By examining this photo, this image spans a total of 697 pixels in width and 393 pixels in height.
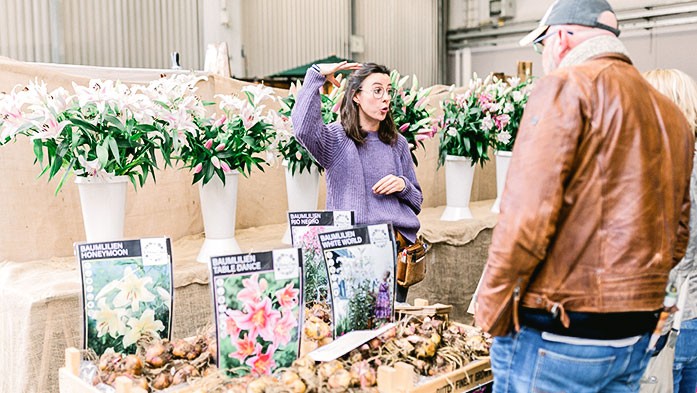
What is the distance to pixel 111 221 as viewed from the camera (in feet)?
6.57

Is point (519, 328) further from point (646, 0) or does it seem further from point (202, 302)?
point (646, 0)

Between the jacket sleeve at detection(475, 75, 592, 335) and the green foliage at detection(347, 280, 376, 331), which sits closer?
the jacket sleeve at detection(475, 75, 592, 335)

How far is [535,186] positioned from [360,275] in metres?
0.57

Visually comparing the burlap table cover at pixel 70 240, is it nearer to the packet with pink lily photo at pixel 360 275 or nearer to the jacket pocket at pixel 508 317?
the packet with pink lily photo at pixel 360 275

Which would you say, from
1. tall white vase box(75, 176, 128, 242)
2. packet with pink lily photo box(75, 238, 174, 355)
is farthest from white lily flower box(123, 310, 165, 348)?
tall white vase box(75, 176, 128, 242)

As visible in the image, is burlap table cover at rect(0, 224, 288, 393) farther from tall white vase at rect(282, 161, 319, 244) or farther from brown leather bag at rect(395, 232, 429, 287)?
brown leather bag at rect(395, 232, 429, 287)

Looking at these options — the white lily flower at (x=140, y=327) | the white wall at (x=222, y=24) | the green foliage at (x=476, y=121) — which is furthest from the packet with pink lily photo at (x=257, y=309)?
the white wall at (x=222, y=24)

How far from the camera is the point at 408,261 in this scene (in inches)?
90.9

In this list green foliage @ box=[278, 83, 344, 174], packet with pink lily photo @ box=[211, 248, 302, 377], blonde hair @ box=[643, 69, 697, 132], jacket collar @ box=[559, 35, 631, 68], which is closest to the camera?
jacket collar @ box=[559, 35, 631, 68]

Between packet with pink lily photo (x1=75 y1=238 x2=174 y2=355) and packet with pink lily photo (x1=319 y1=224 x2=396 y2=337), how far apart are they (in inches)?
14.7

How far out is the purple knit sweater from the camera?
2115 mm

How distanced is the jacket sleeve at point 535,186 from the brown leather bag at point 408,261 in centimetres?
108

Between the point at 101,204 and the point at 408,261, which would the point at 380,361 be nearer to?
the point at 408,261

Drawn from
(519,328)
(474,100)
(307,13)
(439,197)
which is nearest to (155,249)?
(519,328)
